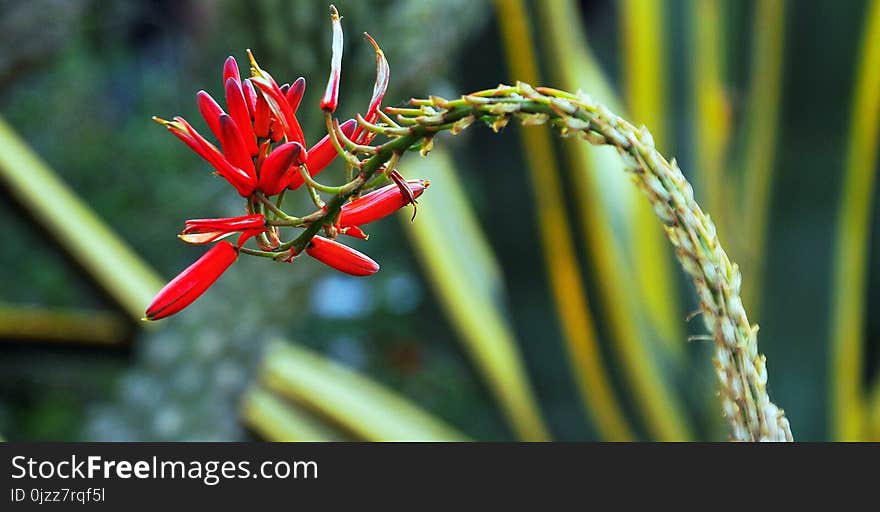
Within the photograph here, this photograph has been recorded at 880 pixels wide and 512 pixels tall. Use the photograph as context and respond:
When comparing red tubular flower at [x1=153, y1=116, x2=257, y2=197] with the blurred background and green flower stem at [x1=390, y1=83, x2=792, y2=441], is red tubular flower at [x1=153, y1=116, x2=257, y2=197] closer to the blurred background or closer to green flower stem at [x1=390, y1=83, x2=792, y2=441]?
green flower stem at [x1=390, y1=83, x2=792, y2=441]

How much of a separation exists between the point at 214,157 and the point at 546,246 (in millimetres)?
1265

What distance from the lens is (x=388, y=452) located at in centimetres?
61

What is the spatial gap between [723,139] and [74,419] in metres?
1.47

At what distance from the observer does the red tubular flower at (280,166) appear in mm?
361

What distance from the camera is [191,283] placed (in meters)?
0.37

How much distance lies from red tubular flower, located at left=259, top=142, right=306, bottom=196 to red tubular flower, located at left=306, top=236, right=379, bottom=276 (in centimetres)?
2

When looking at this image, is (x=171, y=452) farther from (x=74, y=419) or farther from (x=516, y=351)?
(x=74, y=419)

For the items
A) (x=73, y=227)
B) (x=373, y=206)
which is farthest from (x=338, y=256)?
(x=73, y=227)

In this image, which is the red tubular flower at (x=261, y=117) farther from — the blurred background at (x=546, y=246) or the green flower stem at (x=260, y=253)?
the blurred background at (x=546, y=246)

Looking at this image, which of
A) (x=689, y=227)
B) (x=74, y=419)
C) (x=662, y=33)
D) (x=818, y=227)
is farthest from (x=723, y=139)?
(x=689, y=227)

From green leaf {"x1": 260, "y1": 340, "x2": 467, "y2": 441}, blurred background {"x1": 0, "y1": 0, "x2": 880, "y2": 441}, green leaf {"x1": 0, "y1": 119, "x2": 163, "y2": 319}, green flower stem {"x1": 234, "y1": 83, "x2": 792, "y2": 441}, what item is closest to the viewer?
green flower stem {"x1": 234, "y1": 83, "x2": 792, "y2": 441}

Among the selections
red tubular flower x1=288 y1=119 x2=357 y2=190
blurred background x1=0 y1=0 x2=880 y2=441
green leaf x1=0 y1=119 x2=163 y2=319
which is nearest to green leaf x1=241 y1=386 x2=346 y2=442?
blurred background x1=0 y1=0 x2=880 y2=441

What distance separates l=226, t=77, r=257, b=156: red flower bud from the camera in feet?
1.22

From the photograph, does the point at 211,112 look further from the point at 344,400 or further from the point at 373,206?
the point at 344,400
